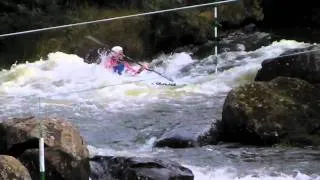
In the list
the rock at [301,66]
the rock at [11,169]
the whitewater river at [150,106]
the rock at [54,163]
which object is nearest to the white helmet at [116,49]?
the whitewater river at [150,106]

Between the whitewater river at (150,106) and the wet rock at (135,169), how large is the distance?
35cm

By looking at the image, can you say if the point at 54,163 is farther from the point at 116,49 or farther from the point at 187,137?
the point at 116,49

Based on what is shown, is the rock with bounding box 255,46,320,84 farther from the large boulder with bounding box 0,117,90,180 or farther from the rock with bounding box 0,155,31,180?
the rock with bounding box 0,155,31,180

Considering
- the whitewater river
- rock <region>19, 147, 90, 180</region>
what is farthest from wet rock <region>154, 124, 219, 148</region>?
rock <region>19, 147, 90, 180</region>

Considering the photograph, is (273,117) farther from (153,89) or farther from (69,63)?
(69,63)

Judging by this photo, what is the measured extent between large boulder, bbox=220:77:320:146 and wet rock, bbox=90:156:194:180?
1.66 m

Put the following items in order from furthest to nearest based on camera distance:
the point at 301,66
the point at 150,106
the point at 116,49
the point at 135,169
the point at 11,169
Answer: the point at 116,49, the point at 150,106, the point at 301,66, the point at 135,169, the point at 11,169

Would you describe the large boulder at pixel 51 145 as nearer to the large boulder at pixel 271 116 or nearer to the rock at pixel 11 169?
the rock at pixel 11 169

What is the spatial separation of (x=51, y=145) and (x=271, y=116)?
272 centimetres

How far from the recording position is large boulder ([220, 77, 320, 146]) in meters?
7.01

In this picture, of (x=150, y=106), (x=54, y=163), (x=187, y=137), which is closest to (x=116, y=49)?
(x=150, y=106)

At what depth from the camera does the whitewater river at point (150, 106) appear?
6268 mm

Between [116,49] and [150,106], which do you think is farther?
[116,49]

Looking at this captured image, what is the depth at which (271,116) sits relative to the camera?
7.08 meters
